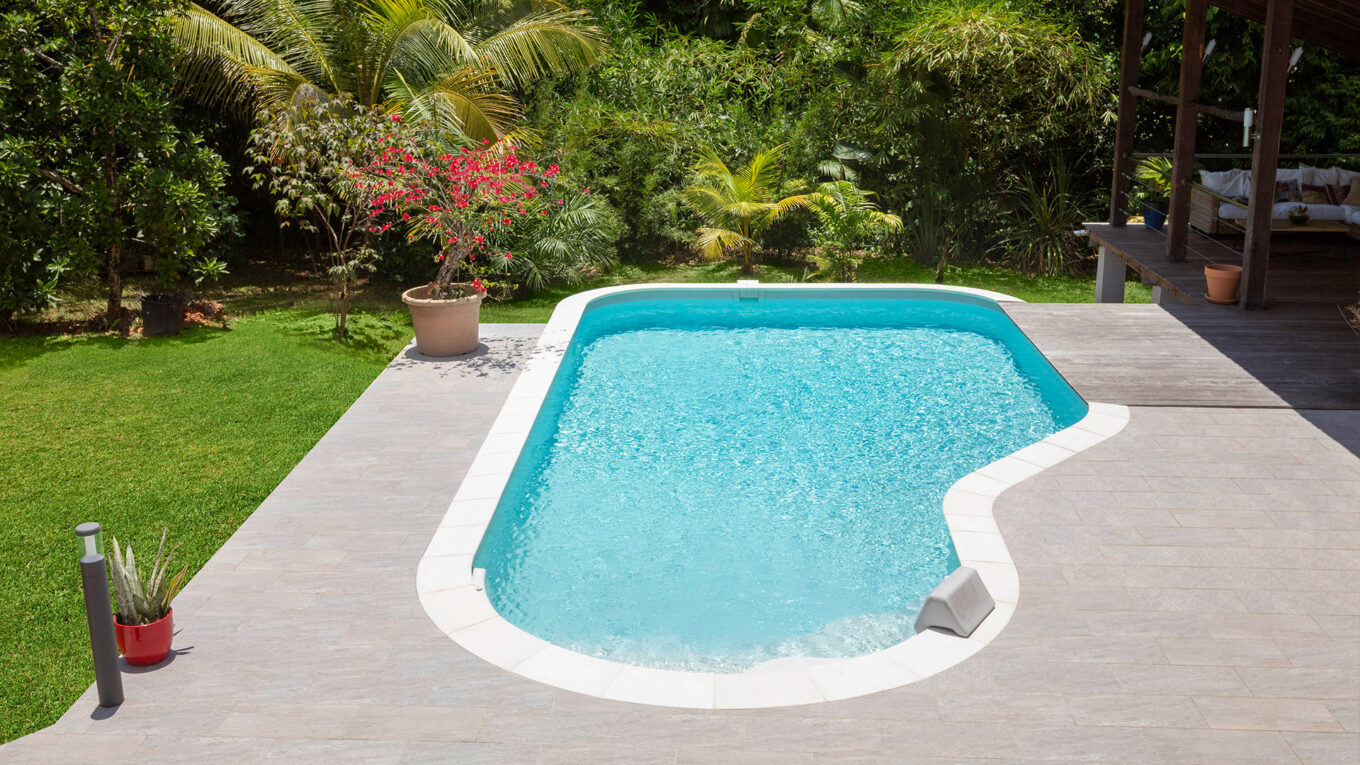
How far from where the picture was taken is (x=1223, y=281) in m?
10.6

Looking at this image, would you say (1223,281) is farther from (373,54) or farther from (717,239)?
(373,54)

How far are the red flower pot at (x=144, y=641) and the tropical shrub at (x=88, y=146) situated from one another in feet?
25.6

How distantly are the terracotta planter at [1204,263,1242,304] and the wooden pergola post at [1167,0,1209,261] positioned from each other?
4.82ft

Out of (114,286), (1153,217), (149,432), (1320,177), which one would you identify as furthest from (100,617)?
(1320,177)

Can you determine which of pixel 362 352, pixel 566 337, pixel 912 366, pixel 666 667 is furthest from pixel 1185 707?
pixel 362 352

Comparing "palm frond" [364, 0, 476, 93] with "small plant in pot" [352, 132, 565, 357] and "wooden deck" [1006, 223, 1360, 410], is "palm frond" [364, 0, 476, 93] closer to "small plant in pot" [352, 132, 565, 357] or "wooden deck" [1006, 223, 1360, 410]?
"small plant in pot" [352, 132, 565, 357]

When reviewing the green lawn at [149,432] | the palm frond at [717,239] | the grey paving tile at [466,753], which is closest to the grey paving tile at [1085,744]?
the grey paving tile at [466,753]

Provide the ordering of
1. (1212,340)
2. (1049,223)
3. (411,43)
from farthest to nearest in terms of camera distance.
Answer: (1049,223) → (411,43) → (1212,340)

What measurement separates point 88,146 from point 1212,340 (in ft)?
37.3

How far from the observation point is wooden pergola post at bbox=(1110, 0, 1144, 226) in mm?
13172

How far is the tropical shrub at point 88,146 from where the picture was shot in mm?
11102

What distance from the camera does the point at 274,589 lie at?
5.73 metres

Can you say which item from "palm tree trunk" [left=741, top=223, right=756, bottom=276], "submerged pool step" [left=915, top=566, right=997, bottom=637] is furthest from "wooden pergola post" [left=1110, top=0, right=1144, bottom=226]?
"submerged pool step" [left=915, top=566, right=997, bottom=637]

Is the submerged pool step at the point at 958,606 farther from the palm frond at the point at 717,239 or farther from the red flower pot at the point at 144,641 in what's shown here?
the palm frond at the point at 717,239
